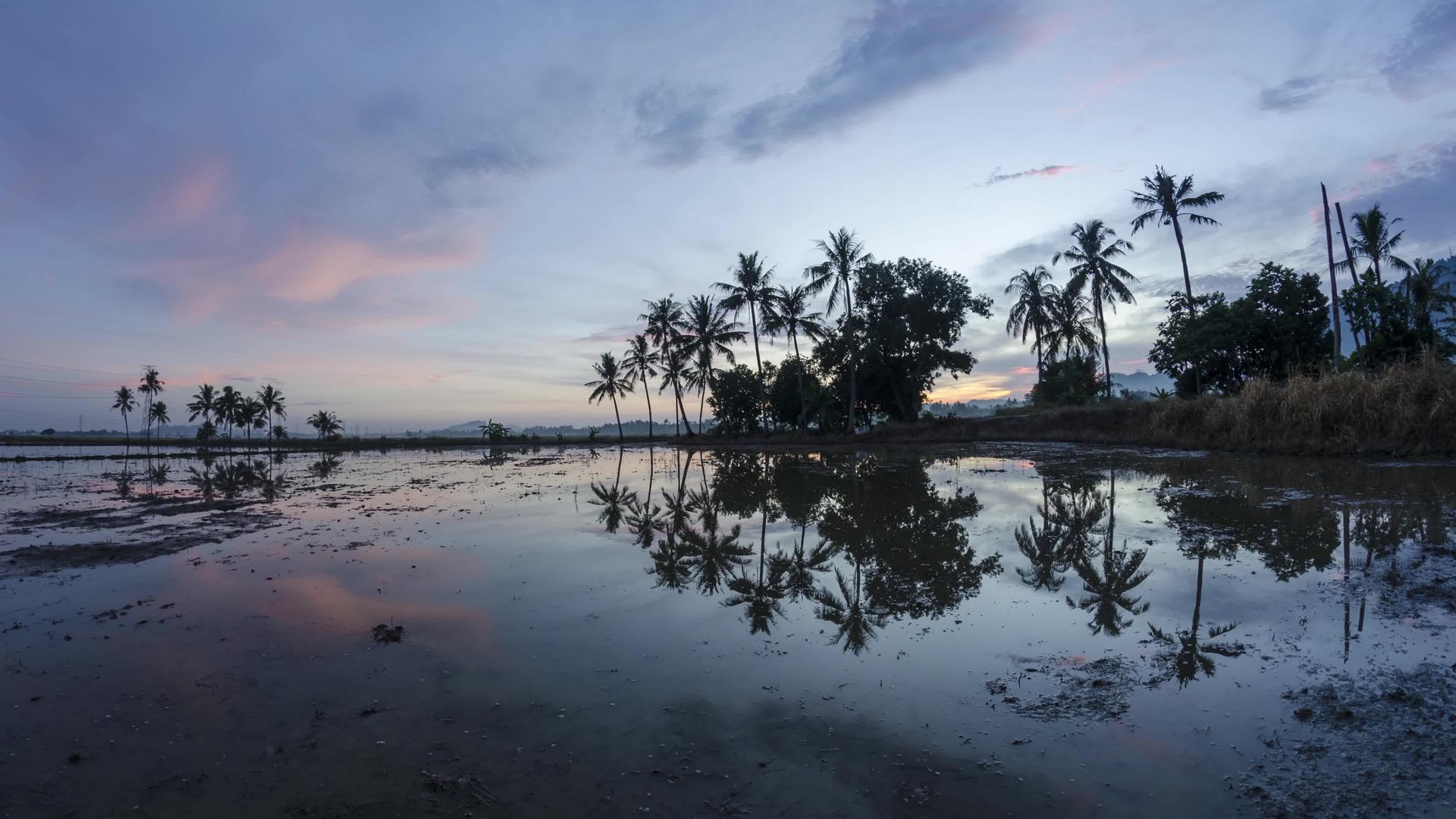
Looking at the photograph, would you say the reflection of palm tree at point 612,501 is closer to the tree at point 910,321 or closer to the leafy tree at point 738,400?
the tree at point 910,321

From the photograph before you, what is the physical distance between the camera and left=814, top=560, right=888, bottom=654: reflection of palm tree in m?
5.90

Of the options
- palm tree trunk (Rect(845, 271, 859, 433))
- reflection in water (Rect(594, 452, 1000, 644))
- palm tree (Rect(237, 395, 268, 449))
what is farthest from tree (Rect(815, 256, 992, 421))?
palm tree (Rect(237, 395, 268, 449))

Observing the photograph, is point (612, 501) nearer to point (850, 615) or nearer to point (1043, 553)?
point (1043, 553)

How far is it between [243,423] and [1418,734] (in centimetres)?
11356

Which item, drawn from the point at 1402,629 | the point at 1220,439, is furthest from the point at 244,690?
the point at 1220,439

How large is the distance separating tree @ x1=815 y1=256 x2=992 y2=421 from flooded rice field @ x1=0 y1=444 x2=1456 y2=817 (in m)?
29.9

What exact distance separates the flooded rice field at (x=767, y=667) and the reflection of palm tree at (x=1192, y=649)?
42mm

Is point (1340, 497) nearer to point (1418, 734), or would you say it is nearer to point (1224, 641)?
point (1224, 641)

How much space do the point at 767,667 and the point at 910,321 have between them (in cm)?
3922

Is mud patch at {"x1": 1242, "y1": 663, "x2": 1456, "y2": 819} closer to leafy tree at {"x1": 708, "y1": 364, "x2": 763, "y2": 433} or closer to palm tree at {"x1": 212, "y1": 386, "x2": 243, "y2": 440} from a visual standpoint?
leafy tree at {"x1": 708, "y1": 364, "x2": 763, "y2": 433}

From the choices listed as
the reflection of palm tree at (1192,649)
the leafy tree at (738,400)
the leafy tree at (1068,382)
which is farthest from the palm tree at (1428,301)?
the leafy tree at (738,400)

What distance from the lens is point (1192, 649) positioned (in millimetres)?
5207

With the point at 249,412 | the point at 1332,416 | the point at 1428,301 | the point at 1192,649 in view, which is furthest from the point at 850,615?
the point at 249,412

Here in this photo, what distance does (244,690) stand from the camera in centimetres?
530
